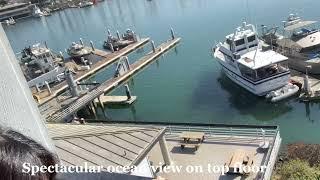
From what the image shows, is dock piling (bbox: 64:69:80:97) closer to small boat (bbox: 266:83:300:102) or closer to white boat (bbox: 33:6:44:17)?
small boat (bbox: 266:83:300:102)

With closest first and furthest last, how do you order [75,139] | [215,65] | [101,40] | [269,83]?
[75,139] < [269,83] < [215,65] < [101,40]

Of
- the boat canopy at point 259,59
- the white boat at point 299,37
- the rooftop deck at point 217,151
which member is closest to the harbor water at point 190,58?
the boat canopy at point 259,59

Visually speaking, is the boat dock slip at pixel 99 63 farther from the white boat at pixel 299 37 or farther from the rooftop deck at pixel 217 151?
the rooftop deck at pixel 217 151

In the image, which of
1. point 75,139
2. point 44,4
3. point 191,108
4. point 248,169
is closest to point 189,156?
point 248,169

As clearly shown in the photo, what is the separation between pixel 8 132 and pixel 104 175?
12048 millimetres

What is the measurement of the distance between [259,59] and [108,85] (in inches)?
655

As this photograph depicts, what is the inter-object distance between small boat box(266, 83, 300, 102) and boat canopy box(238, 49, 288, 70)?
227 cm

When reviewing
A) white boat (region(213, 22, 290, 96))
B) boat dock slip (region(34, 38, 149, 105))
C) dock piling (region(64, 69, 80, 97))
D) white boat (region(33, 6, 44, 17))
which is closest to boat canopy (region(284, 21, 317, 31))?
white boat (region(213, 22, 290, 96))

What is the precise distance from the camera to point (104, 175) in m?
13.2

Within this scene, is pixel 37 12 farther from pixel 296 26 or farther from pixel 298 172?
pixel 298 172

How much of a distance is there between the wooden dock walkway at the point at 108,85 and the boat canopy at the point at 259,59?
44.8 ft

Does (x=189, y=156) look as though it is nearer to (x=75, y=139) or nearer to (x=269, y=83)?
(x=75, y=139)

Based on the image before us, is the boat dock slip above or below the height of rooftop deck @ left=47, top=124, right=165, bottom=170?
below

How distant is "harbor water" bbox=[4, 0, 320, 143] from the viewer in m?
34.7
